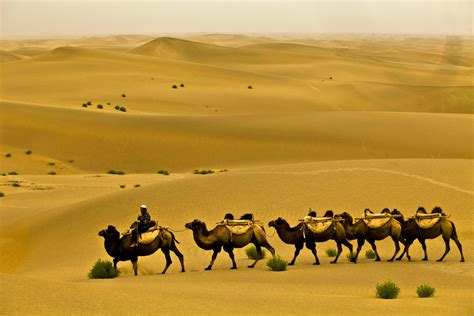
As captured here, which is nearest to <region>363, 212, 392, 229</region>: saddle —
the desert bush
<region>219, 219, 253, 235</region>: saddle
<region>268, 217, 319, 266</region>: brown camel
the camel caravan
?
the camel caravan

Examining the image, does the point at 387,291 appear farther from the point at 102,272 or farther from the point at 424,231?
the point at 102,272

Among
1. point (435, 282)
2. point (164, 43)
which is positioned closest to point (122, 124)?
point (435, 282)

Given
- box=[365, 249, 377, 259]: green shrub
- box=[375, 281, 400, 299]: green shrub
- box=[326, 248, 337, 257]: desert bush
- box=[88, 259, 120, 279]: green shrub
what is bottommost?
box=[365, 249, 377, 259]: green shrub

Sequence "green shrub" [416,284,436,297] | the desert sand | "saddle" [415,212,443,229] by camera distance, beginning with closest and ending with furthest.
→ the desert sand < "green shrub" [416,284,436,297] < "saddle" [415,212,443,229]

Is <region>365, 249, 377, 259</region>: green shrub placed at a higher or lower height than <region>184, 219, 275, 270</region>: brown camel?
lower

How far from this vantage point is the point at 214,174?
28.6m

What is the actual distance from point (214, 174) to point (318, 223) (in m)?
10.9

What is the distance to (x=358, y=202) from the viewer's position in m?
24.5

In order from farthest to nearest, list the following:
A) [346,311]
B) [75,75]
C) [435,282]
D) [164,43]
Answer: [164,43]
[75,75]
[435,282]
[346,311]

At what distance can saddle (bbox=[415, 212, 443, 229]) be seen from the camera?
60.7 feet

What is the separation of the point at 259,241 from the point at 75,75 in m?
69.7

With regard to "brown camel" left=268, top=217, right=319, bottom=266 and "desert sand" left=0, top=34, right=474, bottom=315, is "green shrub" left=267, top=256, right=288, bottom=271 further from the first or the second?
"brown camel" left=268, top=217, right=319, bottom=266

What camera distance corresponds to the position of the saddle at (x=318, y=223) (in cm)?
1789

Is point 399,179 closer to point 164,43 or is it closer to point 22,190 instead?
point 22,190
